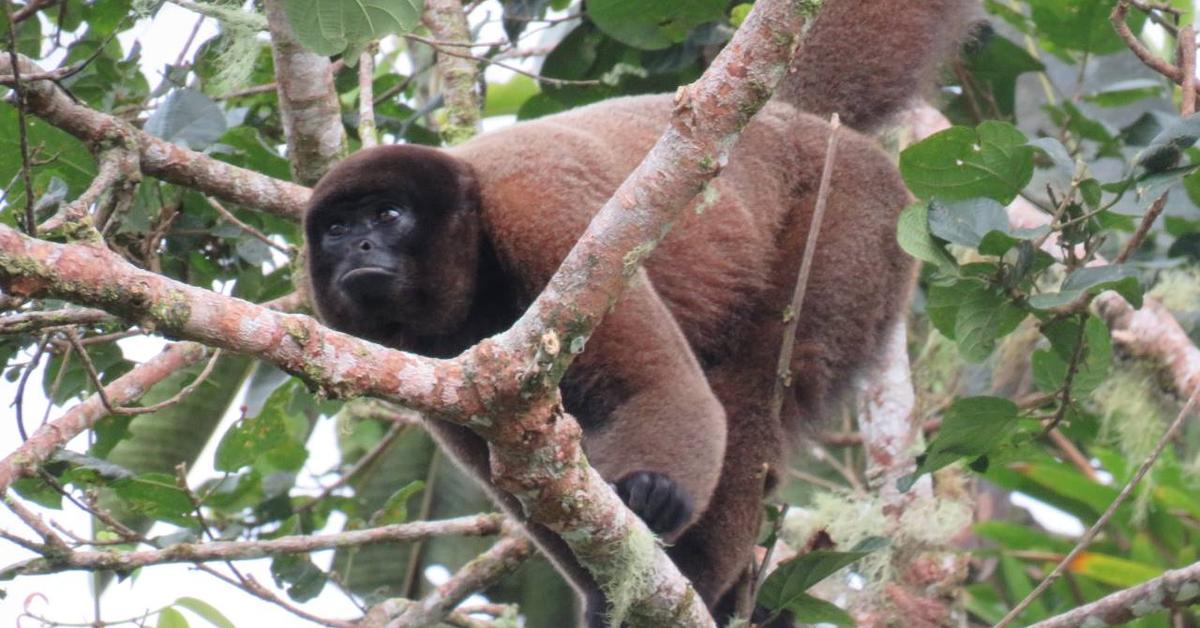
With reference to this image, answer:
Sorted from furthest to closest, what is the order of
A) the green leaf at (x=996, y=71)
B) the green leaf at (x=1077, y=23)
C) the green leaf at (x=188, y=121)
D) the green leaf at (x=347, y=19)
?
the green leaf at (x=996, y=71) → the green leaf at (x=1077, y=23) → the green leaf at (x=188, y=121) → the green leaf at (x=347, y=19)

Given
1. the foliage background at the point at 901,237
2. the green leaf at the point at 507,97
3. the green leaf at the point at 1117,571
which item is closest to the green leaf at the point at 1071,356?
the foliage background at the point at 901,237

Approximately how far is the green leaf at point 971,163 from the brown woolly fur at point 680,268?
0.57 meters

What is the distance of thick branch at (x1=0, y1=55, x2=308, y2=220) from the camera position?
405 cm

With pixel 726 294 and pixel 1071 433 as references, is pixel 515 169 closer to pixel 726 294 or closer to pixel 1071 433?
pixel 726 294

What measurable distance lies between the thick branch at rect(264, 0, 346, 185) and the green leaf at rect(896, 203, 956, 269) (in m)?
1.98

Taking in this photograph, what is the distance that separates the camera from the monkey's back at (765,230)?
4.62m

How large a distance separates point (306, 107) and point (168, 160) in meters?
0.57

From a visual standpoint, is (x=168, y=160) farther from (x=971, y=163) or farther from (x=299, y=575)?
(x=971, y=163)

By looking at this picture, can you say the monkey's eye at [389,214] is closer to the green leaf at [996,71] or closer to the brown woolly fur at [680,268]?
the brown woolly fur at [680,268]

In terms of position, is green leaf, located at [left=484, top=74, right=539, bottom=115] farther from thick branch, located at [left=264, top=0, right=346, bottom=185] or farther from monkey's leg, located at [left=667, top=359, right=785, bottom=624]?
monkey's leg, located at [left=667, top=359, right=785, bottom=624]

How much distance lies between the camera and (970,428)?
3906mm

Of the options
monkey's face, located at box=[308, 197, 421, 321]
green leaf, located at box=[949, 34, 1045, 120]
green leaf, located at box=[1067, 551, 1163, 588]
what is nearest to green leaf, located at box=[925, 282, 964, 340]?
monkey's face, located at box=[308, 197, 421, 321]

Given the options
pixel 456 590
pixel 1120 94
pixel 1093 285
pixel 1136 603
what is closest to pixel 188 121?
pixel 456 590

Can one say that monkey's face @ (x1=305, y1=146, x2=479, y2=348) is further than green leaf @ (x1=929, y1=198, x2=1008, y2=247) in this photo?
Yes
